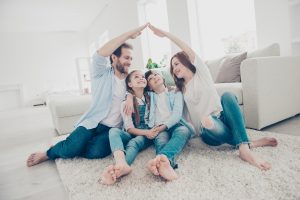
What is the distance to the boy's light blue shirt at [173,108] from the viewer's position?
1.56m

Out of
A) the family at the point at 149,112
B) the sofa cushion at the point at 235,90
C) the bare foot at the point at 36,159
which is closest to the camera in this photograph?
the family at the point at 149,112

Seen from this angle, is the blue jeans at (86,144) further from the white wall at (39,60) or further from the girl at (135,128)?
the white wall at (39,60)

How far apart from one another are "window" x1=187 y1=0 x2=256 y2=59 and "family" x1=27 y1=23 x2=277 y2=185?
2090 mm

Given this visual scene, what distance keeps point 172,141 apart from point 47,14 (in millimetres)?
6892

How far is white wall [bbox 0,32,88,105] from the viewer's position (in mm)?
8695

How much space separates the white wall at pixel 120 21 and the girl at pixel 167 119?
11.7 feet

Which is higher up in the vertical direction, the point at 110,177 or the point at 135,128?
the point at 135,128

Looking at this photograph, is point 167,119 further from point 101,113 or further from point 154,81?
point 101,113

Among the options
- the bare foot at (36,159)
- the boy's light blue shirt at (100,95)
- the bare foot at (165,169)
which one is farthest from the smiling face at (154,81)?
the bare foot at (36,159)

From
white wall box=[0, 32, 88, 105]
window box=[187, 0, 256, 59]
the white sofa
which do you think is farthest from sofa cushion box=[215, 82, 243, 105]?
white wall box=[0, 32, 88, 105]

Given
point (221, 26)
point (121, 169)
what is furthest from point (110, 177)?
point (221, 26)

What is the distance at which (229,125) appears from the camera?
4.74 ft

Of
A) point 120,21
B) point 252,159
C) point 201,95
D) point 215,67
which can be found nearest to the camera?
point 252,159

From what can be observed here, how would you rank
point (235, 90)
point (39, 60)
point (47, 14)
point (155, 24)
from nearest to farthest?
point (235, 90), point (155, 24), point (47, 14), point (39, 60)
